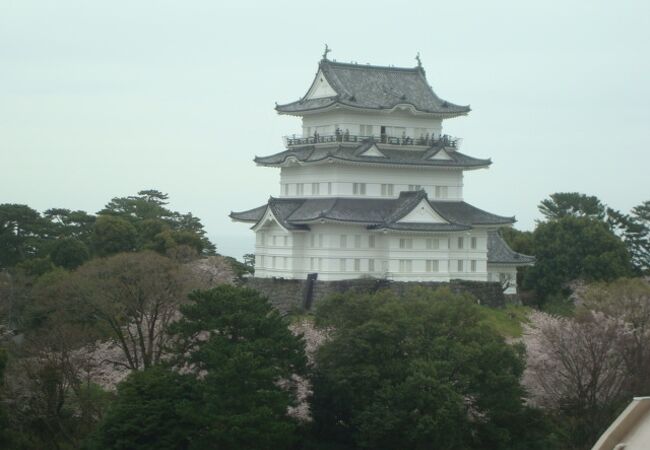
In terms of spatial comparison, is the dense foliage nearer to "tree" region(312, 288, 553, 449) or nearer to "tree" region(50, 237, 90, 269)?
"tree" region(50, 237, 90, 269)

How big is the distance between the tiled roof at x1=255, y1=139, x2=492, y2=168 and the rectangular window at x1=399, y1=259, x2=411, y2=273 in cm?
409

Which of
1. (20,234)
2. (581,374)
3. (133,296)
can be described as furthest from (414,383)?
(20,234)

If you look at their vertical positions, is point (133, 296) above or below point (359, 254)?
below

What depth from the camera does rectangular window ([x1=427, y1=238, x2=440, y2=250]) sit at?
45688 mm

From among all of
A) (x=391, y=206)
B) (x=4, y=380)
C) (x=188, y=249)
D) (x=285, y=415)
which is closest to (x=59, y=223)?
(x=188, y=249)

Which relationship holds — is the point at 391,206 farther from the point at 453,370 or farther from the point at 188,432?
the point at 188,432

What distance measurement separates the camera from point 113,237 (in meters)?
56.5

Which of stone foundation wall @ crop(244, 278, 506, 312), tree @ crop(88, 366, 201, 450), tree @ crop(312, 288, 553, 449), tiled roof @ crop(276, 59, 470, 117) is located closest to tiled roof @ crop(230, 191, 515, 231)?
stone foundation wall @ crop(244, 278, 506, 312)

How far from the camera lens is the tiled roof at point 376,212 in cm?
4475

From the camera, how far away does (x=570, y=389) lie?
34375 millimetres

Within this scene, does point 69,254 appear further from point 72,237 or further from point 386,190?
point 386,190

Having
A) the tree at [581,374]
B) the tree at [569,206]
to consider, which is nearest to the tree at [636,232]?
the tree at [569,206]

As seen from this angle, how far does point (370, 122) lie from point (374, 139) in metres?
1.09

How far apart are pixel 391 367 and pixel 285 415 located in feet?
11.0
